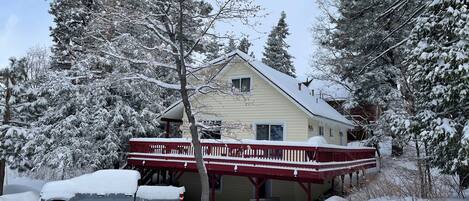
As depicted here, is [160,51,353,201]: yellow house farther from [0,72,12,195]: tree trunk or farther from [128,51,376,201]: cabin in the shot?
[0,72,12,195]: tree trunk

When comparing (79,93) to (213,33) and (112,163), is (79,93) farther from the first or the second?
(213,33)

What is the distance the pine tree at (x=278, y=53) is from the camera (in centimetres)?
4053

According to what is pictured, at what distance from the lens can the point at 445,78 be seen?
861cm

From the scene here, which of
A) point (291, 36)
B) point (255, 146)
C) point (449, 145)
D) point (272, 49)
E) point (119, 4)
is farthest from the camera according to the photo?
point (291, 36)

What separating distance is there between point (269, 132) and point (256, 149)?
15.6 ft

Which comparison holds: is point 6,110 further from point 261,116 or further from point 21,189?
point 261,116

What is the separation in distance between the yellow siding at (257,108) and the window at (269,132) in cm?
28

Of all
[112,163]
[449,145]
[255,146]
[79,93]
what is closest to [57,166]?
[112,163]

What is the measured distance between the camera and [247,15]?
10539mm

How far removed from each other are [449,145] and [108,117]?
1241 centimetres

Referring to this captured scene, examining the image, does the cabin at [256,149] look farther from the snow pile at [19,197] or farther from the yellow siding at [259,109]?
the snow pile at [19,197]

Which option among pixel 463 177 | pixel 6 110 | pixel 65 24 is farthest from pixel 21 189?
pixel 463 177

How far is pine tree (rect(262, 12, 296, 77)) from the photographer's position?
133 feet

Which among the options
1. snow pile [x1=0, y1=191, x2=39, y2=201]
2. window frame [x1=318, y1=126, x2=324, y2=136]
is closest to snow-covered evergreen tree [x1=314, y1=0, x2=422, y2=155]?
window frame [x1=318, y1=126, x2=324, y2=136]
